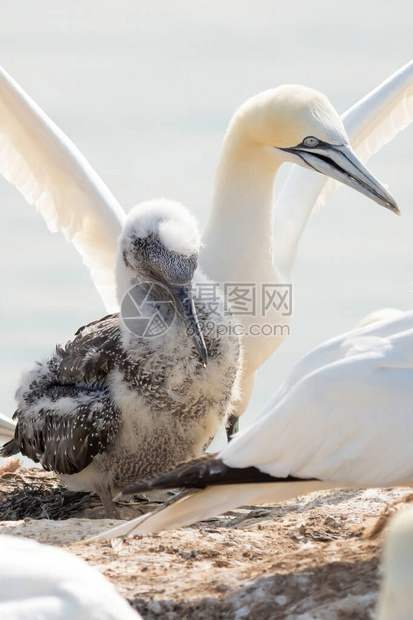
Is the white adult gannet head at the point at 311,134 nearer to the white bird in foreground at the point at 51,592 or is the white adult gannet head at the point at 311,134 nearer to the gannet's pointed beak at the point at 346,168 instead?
the gannet's pointed beak at the point at 346,168

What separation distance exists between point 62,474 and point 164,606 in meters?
2.20

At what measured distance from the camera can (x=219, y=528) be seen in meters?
5.84

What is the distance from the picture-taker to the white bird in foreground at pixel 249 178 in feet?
23.4

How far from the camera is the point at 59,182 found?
8250 mm

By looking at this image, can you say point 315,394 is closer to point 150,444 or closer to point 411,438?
point 411,438

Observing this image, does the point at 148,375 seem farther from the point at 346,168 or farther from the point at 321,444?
the point at 346,168

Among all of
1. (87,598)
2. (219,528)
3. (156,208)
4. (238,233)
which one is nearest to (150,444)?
(219,528)

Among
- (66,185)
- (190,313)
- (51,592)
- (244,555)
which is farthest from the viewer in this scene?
(66,185)

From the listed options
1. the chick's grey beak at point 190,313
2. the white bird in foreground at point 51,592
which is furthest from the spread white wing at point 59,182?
the white bird in foreground at point 51,592

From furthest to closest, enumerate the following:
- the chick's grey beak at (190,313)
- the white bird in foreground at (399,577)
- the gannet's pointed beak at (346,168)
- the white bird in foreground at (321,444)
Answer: the gannet's pointed beak at (346,168) → the chick's grey beak at (190,313) → the white bird in foreground at (321,444) → the white bird in foreground at (399,577)

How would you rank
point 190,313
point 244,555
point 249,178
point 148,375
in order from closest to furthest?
1. point 244,555
2. point 190,313
3. point 148,375
4. point 249,178

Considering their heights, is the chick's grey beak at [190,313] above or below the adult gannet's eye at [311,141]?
below

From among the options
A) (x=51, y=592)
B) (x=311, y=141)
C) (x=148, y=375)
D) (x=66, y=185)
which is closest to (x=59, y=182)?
(x=66, y=185)

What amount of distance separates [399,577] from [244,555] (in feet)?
6.02
